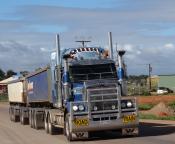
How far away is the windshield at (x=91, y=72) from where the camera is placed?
921 inches

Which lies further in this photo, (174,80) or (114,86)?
(174,80)

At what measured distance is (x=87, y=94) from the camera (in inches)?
870

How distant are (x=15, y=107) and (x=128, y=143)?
2320cm

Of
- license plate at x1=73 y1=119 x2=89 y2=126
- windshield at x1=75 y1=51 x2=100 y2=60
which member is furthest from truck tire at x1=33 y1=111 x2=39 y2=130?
license plate at x1=73 y1=119 x2=89 y2=126

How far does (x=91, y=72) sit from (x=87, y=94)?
65.5 inches

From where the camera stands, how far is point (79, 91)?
22.8 metres

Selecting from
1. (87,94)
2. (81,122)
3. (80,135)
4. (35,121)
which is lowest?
(35,121)

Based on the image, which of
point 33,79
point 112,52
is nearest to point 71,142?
point 112,52

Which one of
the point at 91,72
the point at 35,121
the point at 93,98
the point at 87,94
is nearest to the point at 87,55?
the point at 91,72

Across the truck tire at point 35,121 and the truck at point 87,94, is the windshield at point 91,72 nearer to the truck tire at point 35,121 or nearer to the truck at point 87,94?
the truck at point 87,94

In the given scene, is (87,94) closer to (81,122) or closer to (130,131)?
(81,122)

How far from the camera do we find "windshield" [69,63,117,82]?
2339 cm

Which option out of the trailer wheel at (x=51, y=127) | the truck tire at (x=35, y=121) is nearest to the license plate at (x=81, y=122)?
the trailer wheel at (x=51, y=127)

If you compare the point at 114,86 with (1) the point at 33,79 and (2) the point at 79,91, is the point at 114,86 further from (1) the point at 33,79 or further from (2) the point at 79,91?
(1) the point at 33,79
